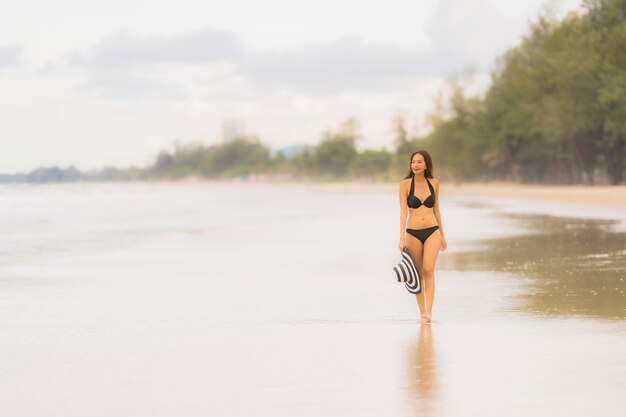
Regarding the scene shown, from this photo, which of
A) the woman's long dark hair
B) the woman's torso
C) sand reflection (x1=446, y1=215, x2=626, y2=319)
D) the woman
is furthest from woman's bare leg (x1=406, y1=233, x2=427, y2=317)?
sand reflection (x1=446, y1=215, x2=626, y2=319)

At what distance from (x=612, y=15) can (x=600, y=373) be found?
6612cm

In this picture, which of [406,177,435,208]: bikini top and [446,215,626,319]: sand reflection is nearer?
[406,177,435,208]: bikini top

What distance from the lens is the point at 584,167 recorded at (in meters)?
75.2

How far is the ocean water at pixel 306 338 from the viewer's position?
6.22 m

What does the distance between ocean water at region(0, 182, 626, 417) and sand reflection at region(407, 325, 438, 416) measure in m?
0.02

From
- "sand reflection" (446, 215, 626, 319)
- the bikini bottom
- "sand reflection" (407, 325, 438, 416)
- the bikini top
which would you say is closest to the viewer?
"sand reflection" (407, 325, 438, 416)

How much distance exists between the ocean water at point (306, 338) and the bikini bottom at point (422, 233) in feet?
3.00

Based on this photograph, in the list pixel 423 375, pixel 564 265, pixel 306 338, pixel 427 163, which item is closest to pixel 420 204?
pixel 427 163

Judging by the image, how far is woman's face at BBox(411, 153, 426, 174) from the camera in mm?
9430

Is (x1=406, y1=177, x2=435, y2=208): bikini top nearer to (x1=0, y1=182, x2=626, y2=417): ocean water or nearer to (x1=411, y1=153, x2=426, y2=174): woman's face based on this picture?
(x1=411, y1=153, x2=426, y2=174): woman's face

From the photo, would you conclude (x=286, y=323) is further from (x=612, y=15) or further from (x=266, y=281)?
(x=612, y=15)

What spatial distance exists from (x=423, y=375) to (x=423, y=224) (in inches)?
114

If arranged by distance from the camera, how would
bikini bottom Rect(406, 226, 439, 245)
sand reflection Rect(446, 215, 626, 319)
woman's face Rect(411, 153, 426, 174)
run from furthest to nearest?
sand reflection Rect(446, 215, 626, 319)
bikini bottom Rect(406, 226, 439, 245)
woman's face Rect(411, 153, 426, 174)

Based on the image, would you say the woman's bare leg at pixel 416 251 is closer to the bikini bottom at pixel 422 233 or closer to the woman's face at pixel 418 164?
the bikini bottom at pixel 422 233
